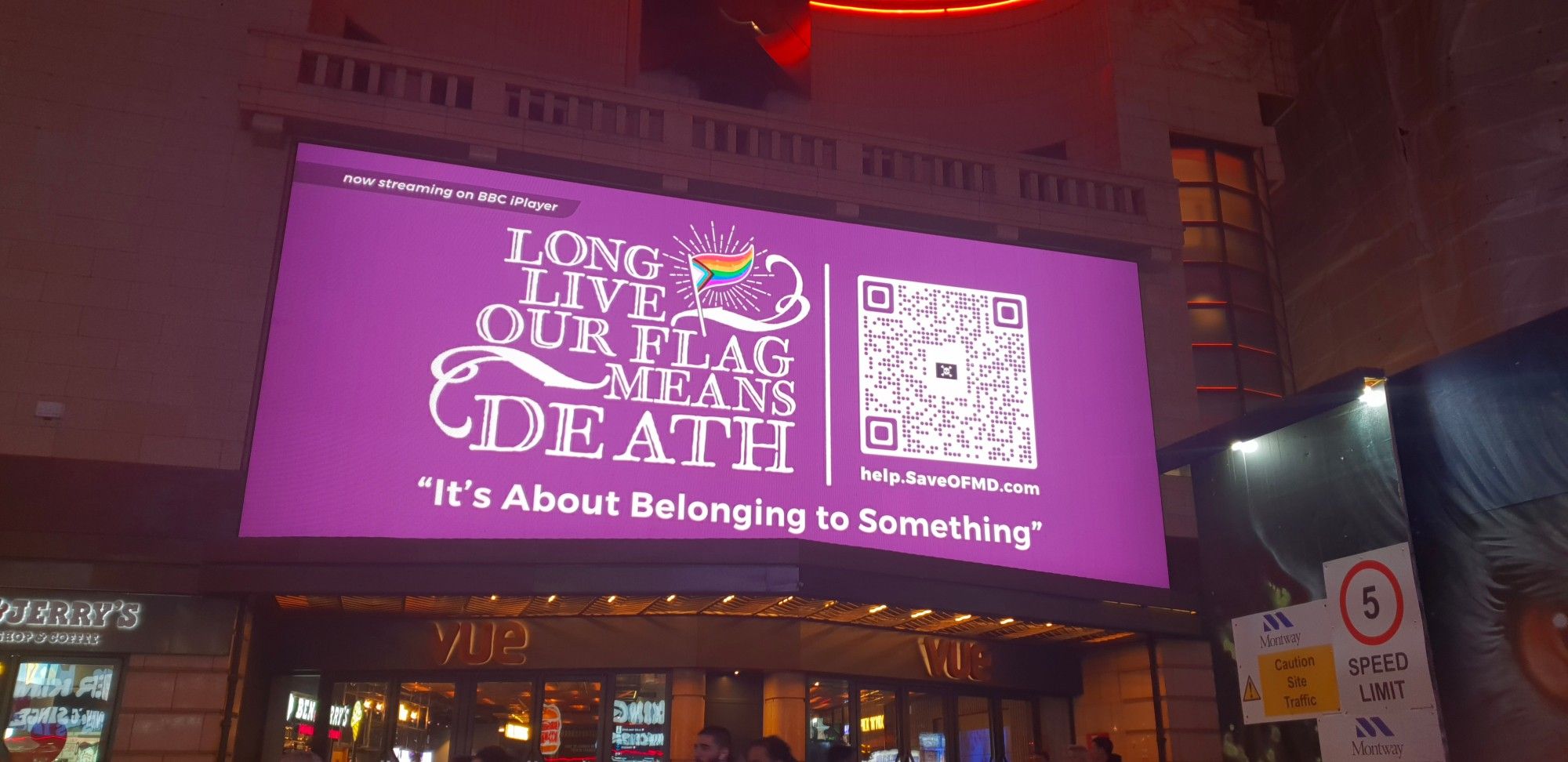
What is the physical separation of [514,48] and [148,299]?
692cm

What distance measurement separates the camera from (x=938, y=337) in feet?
50.6

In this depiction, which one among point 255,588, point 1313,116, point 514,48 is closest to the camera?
point 255,588

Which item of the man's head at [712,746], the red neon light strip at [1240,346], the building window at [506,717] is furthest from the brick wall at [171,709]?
the red neon light strip at [1240,346]

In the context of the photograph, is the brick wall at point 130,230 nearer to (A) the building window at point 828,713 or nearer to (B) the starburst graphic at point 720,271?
(B) the starburst graphic at point 720,271

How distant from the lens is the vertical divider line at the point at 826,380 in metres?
14.4

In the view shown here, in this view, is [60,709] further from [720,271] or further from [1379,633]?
[1379,633]

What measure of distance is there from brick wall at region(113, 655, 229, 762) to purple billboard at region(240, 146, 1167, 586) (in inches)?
59.0

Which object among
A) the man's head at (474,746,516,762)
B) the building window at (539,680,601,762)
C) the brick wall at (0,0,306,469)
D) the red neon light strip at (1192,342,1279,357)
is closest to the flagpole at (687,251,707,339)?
the building window at (539,680,601,762)

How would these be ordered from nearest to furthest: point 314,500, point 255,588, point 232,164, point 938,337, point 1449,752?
point 1449,752
point 255,588
point 314,500
point 232,164
point 938,337

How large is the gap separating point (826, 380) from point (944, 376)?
1.61 m

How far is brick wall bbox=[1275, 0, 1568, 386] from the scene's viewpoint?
15.7 m

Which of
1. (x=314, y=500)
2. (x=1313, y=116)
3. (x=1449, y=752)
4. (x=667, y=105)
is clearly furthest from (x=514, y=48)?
(x=1449, y=752)

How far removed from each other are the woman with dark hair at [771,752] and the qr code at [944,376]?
21.8 ft

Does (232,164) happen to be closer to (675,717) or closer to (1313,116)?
(675,717)
